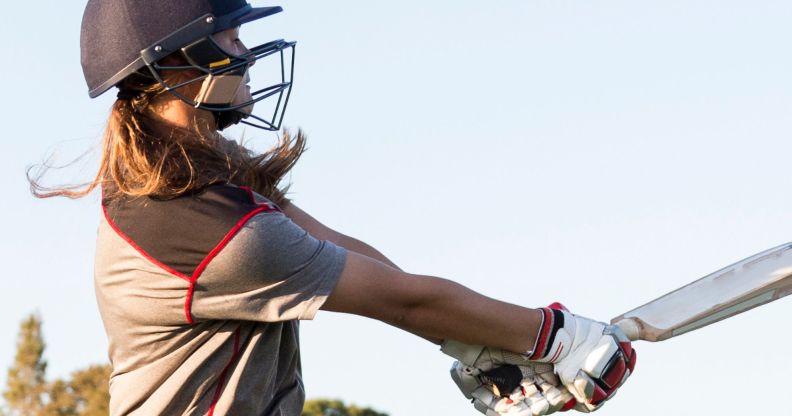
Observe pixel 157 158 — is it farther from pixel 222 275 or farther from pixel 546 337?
pixel 546 337

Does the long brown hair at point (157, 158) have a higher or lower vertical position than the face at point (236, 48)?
lower

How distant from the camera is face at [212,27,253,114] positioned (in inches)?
197

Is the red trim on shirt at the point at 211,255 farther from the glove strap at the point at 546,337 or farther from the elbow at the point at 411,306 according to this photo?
the glove strap at the point at 546,337

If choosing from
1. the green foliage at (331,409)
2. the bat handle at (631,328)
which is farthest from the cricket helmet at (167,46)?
the green foliage at (331,409)

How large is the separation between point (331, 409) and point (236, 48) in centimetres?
2309

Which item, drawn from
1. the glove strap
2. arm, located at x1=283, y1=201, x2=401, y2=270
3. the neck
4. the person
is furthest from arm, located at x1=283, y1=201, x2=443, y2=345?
the glove strap

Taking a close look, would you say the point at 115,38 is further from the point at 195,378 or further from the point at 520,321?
the point at 520,321

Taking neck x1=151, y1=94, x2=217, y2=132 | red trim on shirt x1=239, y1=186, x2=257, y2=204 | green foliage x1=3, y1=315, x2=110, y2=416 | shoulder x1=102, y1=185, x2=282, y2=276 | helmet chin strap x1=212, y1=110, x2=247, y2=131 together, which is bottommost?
green foliage x1=3, y1=315, x2=110, y2=416

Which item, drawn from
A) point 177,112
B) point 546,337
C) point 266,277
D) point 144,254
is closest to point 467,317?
point 546,337

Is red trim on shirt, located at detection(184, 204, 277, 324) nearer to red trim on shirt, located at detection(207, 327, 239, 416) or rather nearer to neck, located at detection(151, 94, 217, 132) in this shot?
red trim on shirt, located at detection(207, 327, 239, 416)

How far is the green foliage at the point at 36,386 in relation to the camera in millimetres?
29156

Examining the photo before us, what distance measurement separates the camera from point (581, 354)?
16.7ft

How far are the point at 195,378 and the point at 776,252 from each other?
2.62m

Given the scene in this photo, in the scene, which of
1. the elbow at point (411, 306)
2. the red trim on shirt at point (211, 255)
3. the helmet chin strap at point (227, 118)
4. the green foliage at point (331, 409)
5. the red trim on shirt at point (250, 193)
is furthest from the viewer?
the green foliage at point (331, 409)
